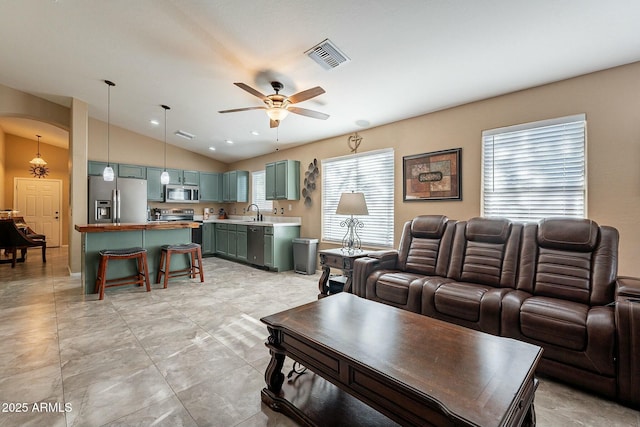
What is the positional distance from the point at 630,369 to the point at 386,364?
1598mm

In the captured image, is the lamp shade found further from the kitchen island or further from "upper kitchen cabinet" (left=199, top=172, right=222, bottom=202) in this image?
"upper kitchen cabinet" (left=199, top=172, right=222, bottom=202)

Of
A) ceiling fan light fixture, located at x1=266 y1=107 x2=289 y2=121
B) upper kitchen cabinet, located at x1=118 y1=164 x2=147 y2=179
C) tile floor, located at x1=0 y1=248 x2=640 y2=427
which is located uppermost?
ceiling fan light fixture, located at x1=266 y1=107 x2=289 y2=121

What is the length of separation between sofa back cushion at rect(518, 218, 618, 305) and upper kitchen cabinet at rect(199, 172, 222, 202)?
6.94 metres

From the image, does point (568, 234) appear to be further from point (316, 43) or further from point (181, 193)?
point (181, 193)

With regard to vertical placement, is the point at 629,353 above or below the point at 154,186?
below

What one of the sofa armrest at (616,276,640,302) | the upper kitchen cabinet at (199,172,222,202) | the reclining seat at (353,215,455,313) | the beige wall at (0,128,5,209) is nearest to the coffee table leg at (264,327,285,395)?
the reclining seat at (353,215,455,313)

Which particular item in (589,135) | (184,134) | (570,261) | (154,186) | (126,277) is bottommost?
(126,277)

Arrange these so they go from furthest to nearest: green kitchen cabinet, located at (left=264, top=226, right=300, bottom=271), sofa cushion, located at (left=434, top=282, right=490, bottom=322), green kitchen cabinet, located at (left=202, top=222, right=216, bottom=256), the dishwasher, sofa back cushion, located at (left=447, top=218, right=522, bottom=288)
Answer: green kitchen cabinet, located at (left=202, top=222, right=216, bottom=256)
the dishwasher
green kitchen cabinet, located at (left=264, top=226, right=300, bottom=271)
sofa back cushion, located at (left=447, top=218, right=522, bottom=288)
sofa cushion, located at (left=434, top=282, right=490, bottom=322)

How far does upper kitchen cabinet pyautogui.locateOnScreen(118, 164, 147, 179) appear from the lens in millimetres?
6281

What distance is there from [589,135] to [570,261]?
1.29 metres

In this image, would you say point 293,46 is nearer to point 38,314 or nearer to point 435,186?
point 435,186

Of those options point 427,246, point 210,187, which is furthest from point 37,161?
point 427,246

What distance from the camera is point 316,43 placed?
106 inches

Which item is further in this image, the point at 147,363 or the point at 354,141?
the point at 354,141
